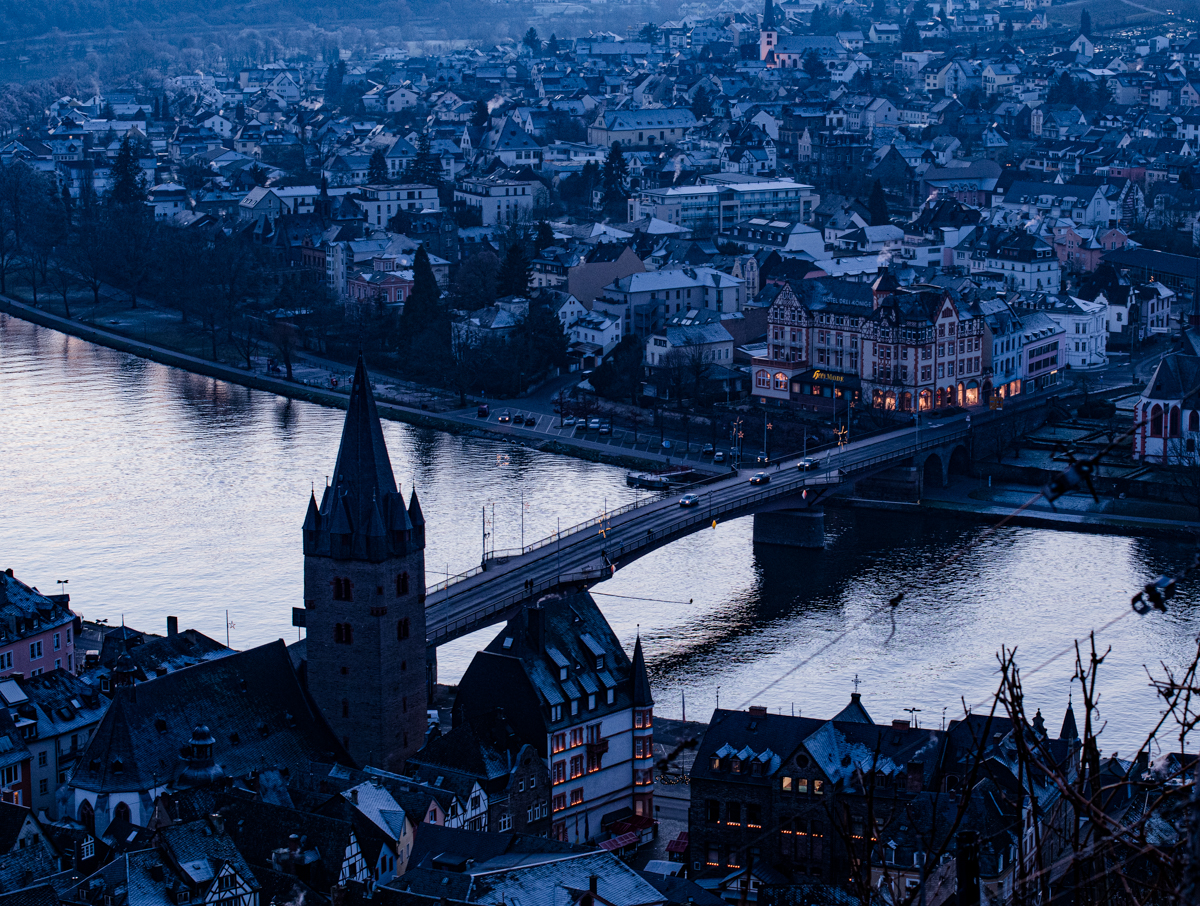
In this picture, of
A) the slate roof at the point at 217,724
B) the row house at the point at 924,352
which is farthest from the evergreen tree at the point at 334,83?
the slate roof at the point at 217,724

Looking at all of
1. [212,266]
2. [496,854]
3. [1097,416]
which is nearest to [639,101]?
[212,266]

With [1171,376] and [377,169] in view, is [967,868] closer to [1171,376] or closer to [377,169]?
[1171,376]

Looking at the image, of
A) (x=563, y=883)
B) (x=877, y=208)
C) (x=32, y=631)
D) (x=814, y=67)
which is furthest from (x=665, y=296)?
(x=814, y=67)

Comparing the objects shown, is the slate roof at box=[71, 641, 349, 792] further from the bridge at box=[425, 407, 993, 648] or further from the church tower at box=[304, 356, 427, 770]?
the bridge at box=[425, 407, 993, 648]

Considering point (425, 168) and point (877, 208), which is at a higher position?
point (425, 168)

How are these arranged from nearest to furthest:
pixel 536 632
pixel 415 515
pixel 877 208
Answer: pixel 415 515, pixel 536 632, pixel 877 208
